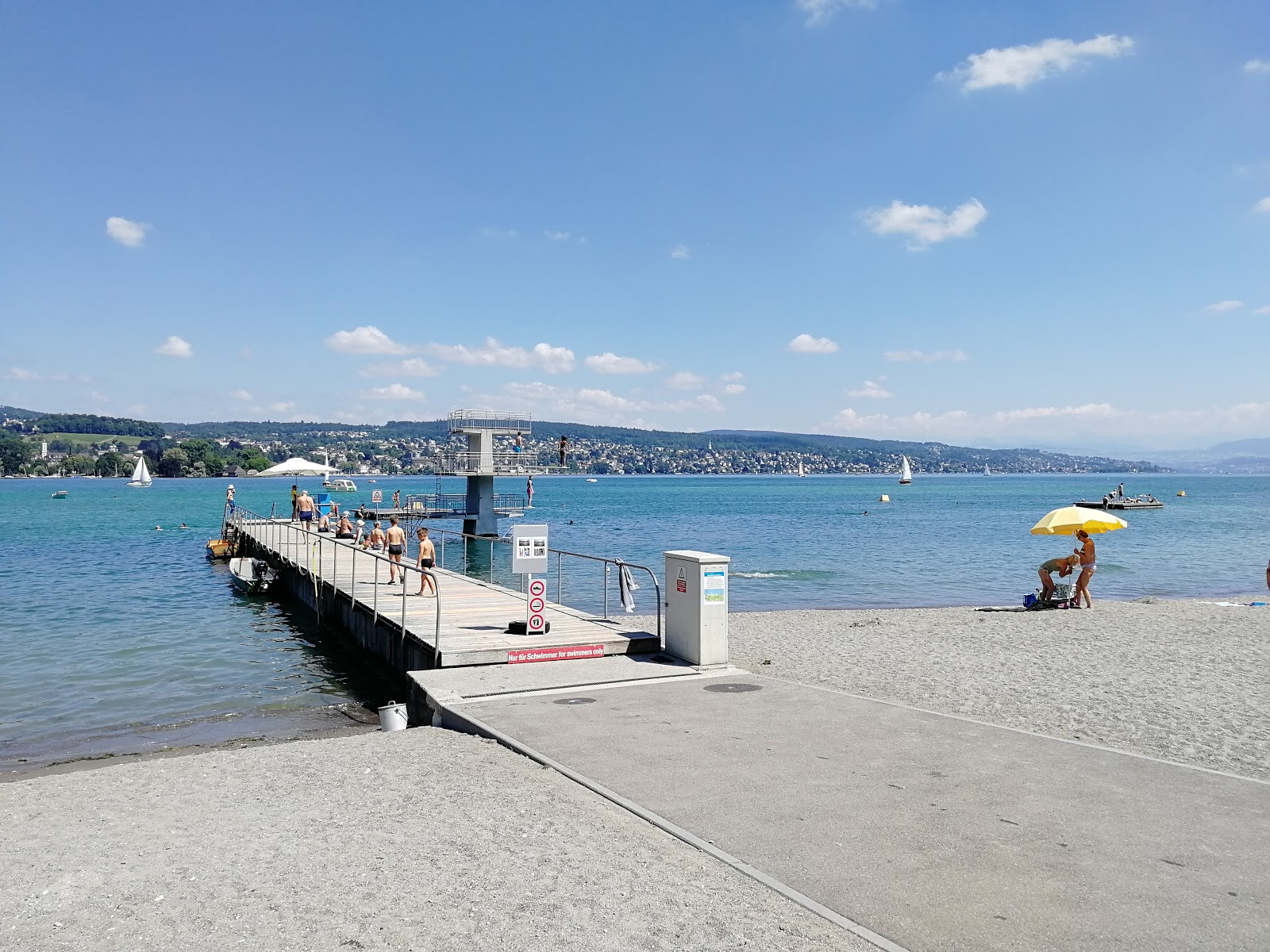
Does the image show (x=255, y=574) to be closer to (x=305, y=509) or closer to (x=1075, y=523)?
(x=305, y=509)

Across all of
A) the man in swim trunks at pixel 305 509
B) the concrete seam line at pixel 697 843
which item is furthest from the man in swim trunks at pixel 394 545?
the man in swim trunks at pixel 305 509

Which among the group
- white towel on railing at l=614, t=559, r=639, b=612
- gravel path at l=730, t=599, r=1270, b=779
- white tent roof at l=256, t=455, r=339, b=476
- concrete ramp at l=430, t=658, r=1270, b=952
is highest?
white tent roof at l=256, t=455, r=339, b=476

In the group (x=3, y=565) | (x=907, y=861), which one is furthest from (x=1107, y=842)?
(x=3, y=565)

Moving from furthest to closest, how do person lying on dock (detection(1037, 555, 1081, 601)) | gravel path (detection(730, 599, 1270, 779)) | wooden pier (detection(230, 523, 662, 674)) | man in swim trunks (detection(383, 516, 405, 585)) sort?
person lying on dock (detection(1037, 555, 1081, 601))
man in swim trunks (detection(383, 516, 405, 585))
wooden pier (detection(230, 523, 662, 674))
gravel path (detection(730, 599, 1270, 779))

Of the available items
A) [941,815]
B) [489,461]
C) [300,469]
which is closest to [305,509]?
[300,469]

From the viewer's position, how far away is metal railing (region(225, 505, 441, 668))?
14.4 meters

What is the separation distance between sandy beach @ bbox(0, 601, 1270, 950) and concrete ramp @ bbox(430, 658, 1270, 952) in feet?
1.41

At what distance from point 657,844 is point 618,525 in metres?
61.5

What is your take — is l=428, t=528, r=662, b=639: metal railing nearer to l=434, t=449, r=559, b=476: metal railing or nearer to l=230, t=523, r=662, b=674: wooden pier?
l=230, t=523, r=662, b=674: wooden pier

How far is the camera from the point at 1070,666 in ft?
41.8

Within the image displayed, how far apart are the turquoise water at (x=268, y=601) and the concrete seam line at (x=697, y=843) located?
5567 mm

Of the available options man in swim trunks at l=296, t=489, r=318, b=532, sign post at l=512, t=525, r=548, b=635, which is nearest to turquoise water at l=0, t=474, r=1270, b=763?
sign post at l=512, t=525, r=548, b=635

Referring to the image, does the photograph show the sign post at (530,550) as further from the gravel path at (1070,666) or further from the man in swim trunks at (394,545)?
the man in swim trunks at (394,545)

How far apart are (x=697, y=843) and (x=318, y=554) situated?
21.8 metres
